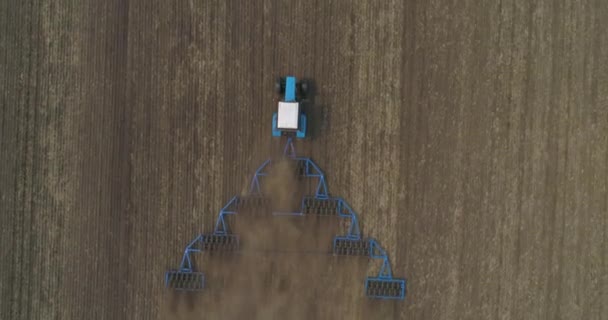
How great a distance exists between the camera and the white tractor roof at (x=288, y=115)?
563 cm

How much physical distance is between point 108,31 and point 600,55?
6990 millimetres

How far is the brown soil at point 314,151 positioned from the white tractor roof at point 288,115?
0.33 metres

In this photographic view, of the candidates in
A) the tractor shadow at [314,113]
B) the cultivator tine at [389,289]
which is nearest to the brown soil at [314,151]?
the tractor shadow at [314,113]

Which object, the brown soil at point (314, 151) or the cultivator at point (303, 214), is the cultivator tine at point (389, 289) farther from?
the brown soil at point (314, 151)

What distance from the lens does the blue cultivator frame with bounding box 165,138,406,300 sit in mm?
5824

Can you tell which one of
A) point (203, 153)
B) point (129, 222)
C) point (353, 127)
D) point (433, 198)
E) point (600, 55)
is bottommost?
point (129, 222)

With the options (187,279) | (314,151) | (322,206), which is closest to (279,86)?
(314,151)

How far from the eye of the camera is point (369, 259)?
5863mm

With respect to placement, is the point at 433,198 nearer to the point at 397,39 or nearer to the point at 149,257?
the point at 397,39

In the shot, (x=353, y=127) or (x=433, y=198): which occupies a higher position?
(x=353, y=127)

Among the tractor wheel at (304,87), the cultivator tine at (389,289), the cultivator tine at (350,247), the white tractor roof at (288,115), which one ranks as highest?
the tractor wheel at (304,87)

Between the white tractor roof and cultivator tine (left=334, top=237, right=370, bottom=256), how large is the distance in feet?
5.72

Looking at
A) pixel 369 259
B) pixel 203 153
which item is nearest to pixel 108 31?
pixel 203 153

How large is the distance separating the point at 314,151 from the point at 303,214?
3.01 ft
